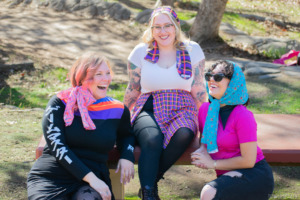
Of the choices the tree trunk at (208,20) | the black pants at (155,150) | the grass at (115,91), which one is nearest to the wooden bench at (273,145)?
the black pants at (155,150)

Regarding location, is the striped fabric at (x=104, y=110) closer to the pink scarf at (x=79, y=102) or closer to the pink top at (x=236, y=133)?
the pink scarf at (x=79, y=102)

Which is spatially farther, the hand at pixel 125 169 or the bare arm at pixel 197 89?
the bare arm at pixel 197 89

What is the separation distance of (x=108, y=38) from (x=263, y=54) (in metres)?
4.01

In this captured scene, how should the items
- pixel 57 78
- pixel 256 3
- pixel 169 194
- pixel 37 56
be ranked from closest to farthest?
pixel 169 194 → pixel 57 78 → pixel 37 56 → pixel 256 3

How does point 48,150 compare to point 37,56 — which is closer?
point 48,150

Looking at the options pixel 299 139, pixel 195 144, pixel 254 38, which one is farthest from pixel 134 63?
pixel 254 38

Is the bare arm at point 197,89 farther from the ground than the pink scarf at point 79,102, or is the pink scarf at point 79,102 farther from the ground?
the pink scarf at point 79,102

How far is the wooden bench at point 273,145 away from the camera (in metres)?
3.20

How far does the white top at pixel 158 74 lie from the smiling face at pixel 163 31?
0.16 m

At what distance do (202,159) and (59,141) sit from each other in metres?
0.98

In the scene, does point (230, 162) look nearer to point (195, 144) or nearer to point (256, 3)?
point (195, 144)

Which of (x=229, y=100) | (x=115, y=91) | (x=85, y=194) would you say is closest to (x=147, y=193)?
(x=85, y=194)

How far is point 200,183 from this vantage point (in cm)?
421

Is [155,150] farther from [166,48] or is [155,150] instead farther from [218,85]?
[166,48]
